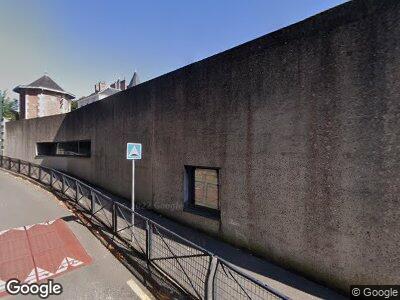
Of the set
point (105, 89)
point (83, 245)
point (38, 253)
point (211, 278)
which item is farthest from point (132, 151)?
point (105, 89)

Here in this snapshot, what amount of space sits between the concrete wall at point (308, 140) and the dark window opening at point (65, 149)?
8.32 meters

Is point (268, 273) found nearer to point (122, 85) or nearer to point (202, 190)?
point (202, 190)

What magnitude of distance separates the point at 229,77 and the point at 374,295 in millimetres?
5222

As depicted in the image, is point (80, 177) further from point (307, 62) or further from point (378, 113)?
point (378, 113)

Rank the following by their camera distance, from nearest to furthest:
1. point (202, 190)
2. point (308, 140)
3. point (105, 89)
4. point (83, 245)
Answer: point (308, 140) → point (83, 245) → point (202, 190) → point (105, 89)

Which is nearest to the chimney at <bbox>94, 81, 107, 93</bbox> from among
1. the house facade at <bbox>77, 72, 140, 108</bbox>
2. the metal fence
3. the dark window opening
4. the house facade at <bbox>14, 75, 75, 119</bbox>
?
the house facade at <bbox>77, 72, 140, 108</bbox>

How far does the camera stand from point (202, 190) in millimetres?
7863

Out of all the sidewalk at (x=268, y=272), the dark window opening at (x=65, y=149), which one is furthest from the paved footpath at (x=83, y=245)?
the dark window opening at (x=65, y=149)

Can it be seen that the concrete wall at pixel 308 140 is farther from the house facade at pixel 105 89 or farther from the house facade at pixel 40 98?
the house facade at pixel 105 89

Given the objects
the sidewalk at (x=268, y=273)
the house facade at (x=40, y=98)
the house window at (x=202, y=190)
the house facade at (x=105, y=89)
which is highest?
the house facade at (x=105, y=89)

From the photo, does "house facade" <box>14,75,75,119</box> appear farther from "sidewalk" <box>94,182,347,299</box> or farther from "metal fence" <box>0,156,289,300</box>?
"sidewalk" <box>94,182,347,299</box>

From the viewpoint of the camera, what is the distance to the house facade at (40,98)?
1072 inches

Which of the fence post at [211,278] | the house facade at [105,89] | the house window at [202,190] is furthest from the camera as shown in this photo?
the house facade at [105,89]

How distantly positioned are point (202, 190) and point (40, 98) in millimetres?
26640
